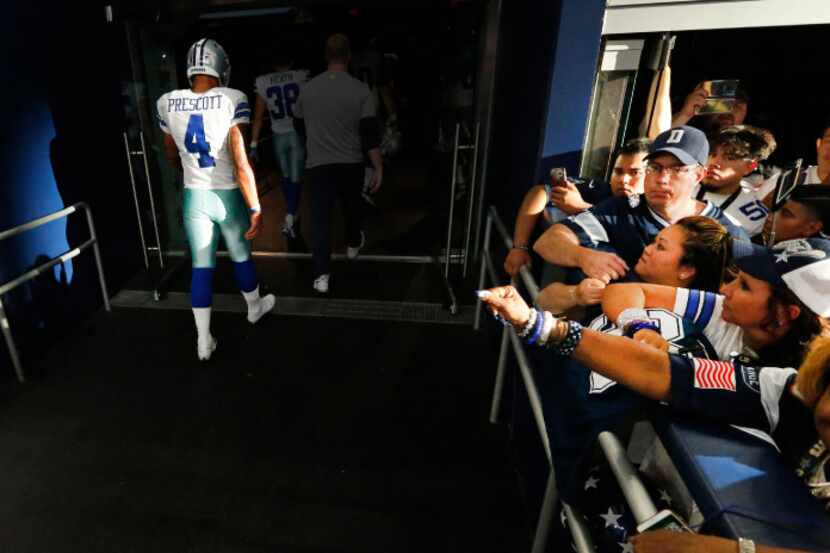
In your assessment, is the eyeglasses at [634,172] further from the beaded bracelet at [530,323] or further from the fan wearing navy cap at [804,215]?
the beaded bracelet at [530,323]

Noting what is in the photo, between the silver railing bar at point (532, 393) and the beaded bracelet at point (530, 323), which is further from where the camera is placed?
the silver railing bar at point (532, 393)

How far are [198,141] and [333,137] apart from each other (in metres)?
1.14

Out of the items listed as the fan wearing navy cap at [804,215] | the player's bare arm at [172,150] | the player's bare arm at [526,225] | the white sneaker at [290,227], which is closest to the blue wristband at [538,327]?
the player's bare arm at [526,225]

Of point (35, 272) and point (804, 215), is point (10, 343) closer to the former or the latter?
point (35, 272)

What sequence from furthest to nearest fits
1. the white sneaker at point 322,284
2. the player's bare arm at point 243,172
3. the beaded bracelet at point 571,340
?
1. the white sneaker at point 322,284
2. the player's bare arm at point 243,172
3. the beaded bracelet at point 571,340

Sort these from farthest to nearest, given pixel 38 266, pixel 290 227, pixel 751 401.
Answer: pixel 290 227, pixel 38 266, pixel 751 401

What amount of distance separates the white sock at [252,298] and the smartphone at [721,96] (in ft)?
9.88

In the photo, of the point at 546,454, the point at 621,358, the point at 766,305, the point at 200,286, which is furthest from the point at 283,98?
the point at 766,305

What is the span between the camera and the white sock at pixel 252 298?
3.45 meters

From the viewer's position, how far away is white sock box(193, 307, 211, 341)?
3096mm

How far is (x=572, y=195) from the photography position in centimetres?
227

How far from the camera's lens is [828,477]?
945 millimetres

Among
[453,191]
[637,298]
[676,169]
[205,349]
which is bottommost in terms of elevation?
[205,349]

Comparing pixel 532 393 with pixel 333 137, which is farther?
pixel 333 137
